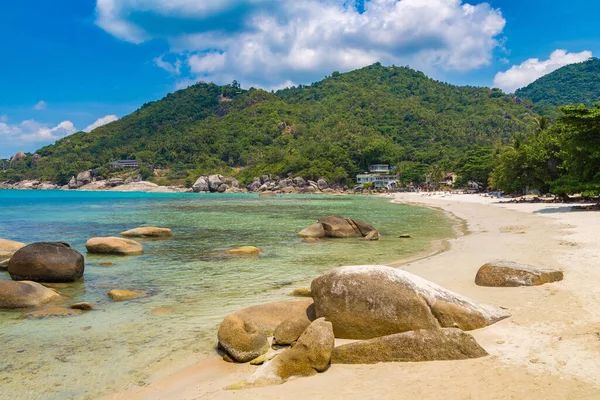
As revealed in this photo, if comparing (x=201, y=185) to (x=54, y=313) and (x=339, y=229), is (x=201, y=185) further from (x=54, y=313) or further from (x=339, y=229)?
(x=54, y=313)

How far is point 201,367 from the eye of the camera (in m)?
6.80

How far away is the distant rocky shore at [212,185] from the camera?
Answer: 13400 cm

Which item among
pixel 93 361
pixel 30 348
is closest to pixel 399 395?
pixel 93 361

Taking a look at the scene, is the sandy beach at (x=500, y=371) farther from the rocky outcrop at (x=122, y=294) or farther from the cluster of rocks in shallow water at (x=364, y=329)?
the rocky outcrop at (x=122, y=294)

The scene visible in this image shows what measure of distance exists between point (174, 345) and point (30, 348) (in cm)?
274

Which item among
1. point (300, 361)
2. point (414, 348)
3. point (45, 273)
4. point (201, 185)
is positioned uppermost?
point (201, 185)

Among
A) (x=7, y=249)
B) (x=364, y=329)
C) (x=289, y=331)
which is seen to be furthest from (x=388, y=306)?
(x=7, y=249)

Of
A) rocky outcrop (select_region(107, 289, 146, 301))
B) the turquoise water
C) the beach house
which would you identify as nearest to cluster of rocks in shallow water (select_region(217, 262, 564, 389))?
the turquoise water

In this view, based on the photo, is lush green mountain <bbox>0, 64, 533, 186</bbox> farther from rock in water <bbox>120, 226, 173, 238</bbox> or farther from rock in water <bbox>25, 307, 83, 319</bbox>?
rock in water <bbox>25, 307, 83, 319</bbox>

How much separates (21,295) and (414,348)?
9.89 meters

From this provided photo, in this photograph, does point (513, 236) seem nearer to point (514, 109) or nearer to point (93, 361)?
point (93, 361)

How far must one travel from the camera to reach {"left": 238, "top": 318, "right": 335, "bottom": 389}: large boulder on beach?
5.82 metres

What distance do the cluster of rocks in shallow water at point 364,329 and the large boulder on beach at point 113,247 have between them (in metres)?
12.8

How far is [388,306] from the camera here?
23.2 ft
